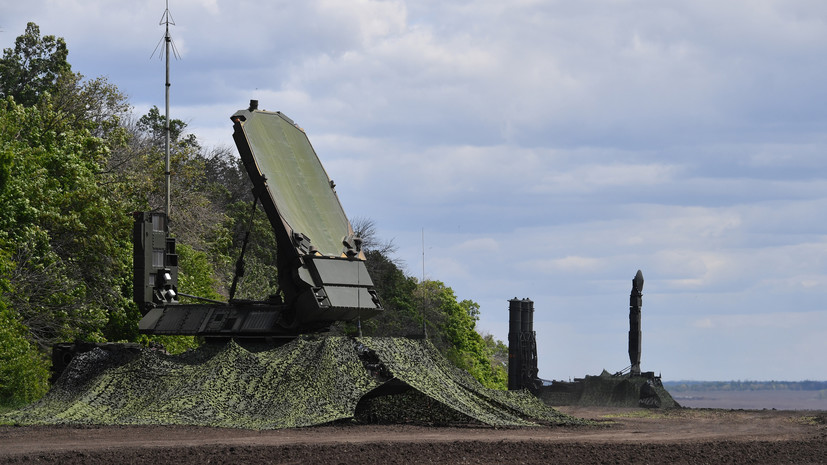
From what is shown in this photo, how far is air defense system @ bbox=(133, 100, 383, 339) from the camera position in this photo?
64.3 ft

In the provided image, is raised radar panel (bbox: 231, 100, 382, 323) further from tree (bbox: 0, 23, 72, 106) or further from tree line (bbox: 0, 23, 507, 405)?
tree (bbox: 0, 23, 72, 106)

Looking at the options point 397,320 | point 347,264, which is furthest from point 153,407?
point 397,320

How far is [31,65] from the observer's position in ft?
156

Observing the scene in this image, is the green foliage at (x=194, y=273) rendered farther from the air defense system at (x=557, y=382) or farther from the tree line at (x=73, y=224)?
the air defense system at (x=557, y=382)

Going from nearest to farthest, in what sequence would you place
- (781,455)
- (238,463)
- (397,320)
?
(238,463), (781,455), (397,320)

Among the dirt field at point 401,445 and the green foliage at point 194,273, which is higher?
the green foliage at point 194,273

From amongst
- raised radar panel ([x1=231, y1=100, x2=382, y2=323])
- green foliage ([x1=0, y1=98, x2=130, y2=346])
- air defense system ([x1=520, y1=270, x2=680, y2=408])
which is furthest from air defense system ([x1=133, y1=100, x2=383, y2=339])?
air defense system ([x1=520, y1=270, x2=680, y2=408])

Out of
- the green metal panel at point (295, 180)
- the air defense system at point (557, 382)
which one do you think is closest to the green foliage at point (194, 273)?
the air defense system at point (557, 382)

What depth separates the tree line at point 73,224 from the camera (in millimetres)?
26547

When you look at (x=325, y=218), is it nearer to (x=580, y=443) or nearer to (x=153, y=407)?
(x=153, y=407)

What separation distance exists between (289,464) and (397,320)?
40519mm

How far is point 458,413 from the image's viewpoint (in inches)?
715

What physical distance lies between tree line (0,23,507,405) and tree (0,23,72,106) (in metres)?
0.05

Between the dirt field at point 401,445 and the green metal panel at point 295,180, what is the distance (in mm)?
4473
